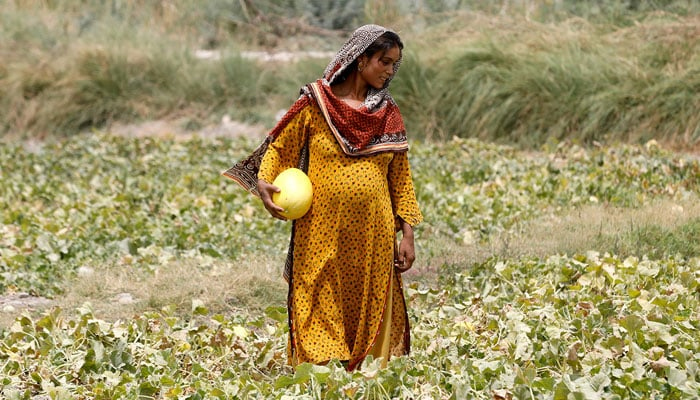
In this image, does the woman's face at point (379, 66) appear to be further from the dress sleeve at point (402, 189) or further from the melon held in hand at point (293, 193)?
the melon held in hand at point (293, 193)

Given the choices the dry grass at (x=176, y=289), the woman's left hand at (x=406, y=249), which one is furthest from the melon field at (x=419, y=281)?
the woman's left hand at (x=406, y=249)

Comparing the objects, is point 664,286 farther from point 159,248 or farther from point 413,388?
point 159,248

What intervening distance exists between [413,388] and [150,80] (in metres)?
10.9

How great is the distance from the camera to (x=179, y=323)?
207 inches

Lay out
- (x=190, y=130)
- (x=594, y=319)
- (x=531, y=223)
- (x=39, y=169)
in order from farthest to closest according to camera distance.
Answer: (x=190, y=130) < (x=39, y=169) < (x=531, y=223) < (x=594, y=319)

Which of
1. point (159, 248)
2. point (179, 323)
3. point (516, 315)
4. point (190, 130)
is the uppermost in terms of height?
point (516, 315)

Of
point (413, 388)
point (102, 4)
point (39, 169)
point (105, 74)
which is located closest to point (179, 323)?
point (413, 388)

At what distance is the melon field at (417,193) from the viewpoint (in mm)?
4473

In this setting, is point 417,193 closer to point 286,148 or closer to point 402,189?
point 402,189

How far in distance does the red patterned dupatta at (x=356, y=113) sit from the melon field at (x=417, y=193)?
839mm

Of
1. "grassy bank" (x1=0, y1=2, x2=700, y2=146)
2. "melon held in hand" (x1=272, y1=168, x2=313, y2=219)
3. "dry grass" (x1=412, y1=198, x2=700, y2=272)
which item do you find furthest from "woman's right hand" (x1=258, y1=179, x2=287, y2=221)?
"grassy bank" (x1=0, y1=2, x2=700, y2=146)

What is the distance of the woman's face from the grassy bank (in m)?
6.44

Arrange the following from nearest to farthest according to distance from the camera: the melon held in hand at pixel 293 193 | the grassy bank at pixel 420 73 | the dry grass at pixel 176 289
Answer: the melon held in hand at pixel 293 193 < the dry grass at pixel 176 289 < the grassy bank at pixel 420 73

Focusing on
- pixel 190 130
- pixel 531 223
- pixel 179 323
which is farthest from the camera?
pixel 190 130
